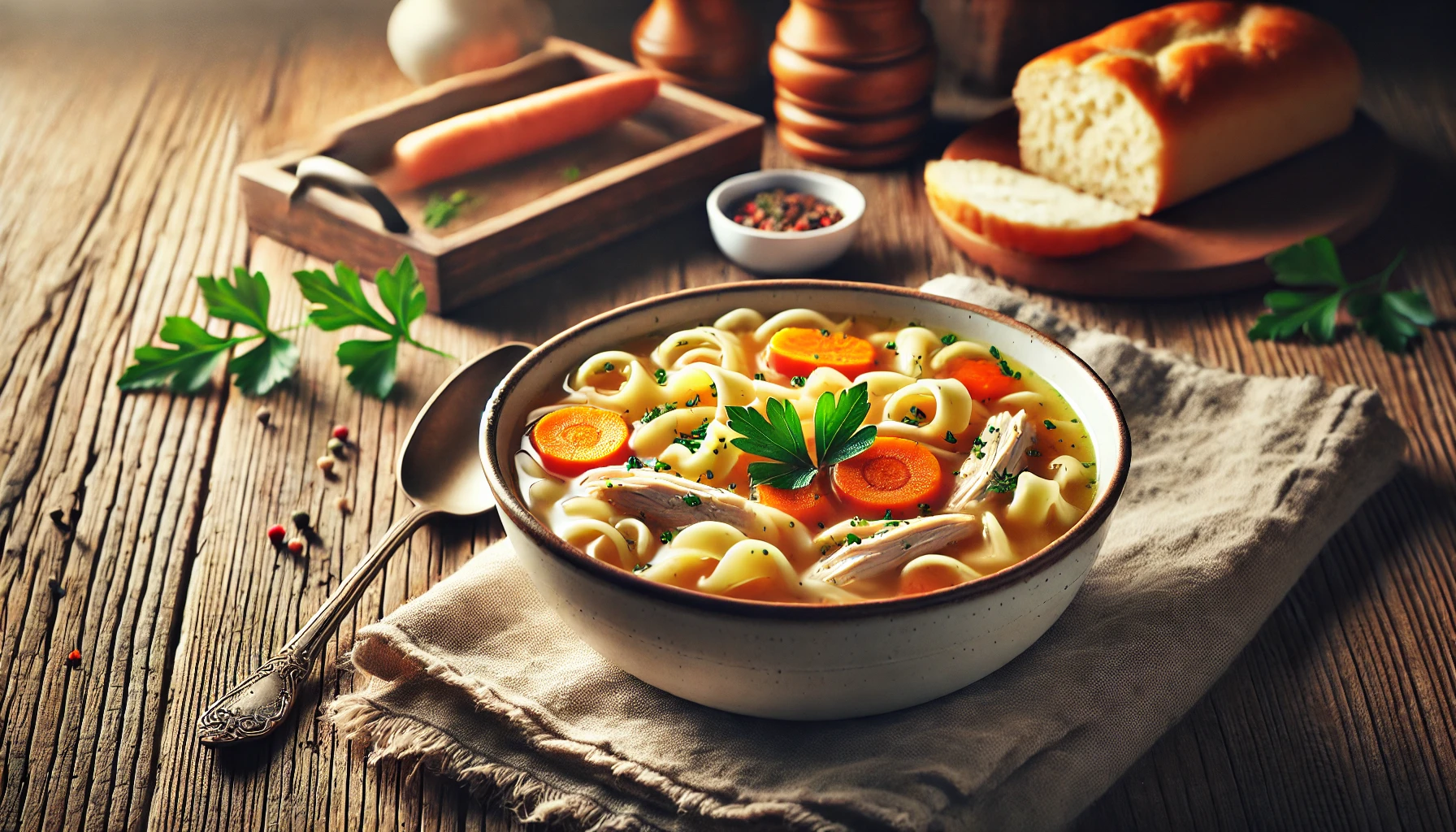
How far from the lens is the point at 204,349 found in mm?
3754

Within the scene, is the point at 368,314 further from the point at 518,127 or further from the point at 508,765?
the point at 508,765

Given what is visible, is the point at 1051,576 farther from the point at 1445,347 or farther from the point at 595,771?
the point at 1445,347

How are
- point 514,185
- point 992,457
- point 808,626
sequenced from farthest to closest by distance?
1. point 514,185
2. point 992,457
3. point 808,626

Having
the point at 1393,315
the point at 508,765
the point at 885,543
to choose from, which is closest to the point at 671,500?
the point at 885,543

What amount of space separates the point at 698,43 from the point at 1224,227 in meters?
2.37

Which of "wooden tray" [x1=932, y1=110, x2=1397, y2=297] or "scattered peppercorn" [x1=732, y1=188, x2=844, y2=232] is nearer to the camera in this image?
"wooden tray" [x1=932, y1=110, x2=1397, y2=297]

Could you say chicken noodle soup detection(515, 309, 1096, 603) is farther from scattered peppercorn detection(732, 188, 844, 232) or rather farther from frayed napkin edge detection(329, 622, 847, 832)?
scattered peppercorn detection(732, 188, 844, 232)

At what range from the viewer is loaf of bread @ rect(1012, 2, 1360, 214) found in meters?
4.46

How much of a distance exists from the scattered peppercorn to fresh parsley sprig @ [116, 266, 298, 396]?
1666 mm

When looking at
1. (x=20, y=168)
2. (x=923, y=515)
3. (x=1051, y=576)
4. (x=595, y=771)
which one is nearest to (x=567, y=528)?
(x=595, y=771)

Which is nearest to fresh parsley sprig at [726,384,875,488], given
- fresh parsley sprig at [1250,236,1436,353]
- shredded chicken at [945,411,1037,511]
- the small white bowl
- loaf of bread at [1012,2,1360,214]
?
shredded chicken at [945,411,1037,511]

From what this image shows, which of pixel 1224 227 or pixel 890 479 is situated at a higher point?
pixel 890 479

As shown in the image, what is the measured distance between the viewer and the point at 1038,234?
13.8 feet

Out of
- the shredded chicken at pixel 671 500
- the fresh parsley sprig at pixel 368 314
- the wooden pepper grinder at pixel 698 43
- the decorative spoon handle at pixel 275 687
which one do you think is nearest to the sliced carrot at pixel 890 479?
the shredded chicken at pixel 671 500
